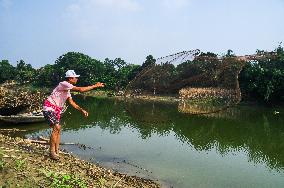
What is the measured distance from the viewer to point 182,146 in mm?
16859

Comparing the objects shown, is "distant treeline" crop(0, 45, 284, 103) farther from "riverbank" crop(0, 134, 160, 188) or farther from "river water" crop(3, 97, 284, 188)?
"riverbank" crop(0, 134, 160, 188)

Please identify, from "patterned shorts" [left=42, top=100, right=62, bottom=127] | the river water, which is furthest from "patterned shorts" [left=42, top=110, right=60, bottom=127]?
the river water

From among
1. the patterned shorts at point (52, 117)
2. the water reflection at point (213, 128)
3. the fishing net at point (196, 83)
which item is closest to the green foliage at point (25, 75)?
the water reflection at point (213, 128)

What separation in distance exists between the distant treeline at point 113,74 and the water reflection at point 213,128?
528 cm

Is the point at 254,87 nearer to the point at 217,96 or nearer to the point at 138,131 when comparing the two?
the point at 138,131

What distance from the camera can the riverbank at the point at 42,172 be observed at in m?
6.35

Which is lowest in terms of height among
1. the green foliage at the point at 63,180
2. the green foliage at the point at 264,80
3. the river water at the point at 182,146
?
the river water at the point at 182,146

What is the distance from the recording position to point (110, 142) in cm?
1650

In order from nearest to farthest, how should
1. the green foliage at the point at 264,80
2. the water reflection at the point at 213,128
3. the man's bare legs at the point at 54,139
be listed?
the man's bare legs at the point at 54,139, the water reflection at the point at 213,128, the green foliage at the point at 264,80

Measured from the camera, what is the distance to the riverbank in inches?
250

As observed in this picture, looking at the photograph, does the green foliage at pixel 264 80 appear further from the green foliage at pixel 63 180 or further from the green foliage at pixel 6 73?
the green foliage at pixel 6 73

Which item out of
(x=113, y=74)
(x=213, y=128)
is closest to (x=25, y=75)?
(x=113, y=74)

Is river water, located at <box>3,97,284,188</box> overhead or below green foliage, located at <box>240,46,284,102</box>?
below

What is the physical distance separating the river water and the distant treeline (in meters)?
7.94
